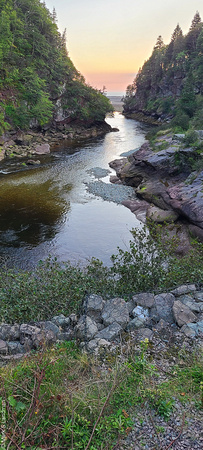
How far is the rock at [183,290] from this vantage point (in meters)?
6.36

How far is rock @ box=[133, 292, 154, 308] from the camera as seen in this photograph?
606cm

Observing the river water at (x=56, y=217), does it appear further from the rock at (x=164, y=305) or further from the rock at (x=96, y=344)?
the rock at (x=96, y=344)

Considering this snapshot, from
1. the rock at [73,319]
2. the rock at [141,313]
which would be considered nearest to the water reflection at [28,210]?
the rock at [73,319]

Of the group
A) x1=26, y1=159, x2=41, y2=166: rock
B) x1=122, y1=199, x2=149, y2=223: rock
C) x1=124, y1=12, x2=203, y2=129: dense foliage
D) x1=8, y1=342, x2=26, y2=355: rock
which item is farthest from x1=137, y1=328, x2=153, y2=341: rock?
x1=124, y1=12, x2=203, y2=129: dense foliage

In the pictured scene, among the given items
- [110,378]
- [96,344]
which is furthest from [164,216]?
[110,378]

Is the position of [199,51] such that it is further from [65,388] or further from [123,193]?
[65,388]

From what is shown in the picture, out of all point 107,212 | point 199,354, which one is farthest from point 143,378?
point 107,212

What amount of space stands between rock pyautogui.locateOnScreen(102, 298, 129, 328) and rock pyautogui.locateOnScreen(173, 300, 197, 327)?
1041 mm

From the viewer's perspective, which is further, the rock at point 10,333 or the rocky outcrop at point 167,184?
the rocky outcrop at point 167,184

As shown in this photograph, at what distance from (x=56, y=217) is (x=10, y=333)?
1092 cm

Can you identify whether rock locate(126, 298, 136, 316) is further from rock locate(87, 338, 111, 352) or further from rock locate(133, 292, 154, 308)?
rock locate(87, 338, 111, 352)

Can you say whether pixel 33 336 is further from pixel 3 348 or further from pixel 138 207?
pixel 138 207

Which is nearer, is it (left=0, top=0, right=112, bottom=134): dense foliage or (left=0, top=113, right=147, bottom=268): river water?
(left=0, top=113, right=147, bottom=268): river water

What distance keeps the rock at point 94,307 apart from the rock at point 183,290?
1.82 meters
